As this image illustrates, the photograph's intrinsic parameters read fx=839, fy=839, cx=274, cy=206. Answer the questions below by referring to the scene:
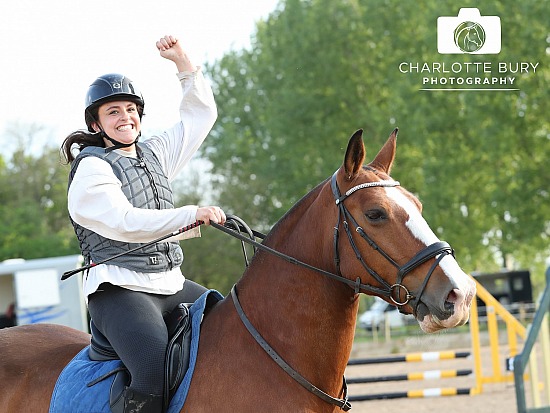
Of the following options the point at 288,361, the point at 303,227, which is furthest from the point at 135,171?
the point at 288,361

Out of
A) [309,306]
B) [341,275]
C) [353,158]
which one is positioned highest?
[353,158]

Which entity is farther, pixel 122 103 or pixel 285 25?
pixel 285 25

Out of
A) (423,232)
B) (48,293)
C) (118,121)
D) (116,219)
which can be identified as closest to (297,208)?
(423,232)

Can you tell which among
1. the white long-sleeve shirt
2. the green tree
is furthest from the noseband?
the green tree

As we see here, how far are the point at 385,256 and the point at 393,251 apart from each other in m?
0.04

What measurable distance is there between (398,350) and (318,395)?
19615mm

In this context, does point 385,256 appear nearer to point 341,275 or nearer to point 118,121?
point 341,275

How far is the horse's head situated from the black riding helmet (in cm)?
127

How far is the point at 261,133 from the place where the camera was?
39.5 metres

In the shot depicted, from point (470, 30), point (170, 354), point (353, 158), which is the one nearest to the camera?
point (353, 158)

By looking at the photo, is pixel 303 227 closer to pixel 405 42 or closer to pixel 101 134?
pixel 101 134

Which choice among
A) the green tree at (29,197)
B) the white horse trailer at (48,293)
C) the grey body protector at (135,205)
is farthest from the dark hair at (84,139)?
the green tree at (29,197)

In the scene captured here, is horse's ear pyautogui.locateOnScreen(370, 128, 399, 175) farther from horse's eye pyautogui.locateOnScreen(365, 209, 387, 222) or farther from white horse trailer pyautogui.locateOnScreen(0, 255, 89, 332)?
white horse trailer pyautogui.locateOnScreen(0, 255, 89, 332)

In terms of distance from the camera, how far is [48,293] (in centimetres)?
2117
